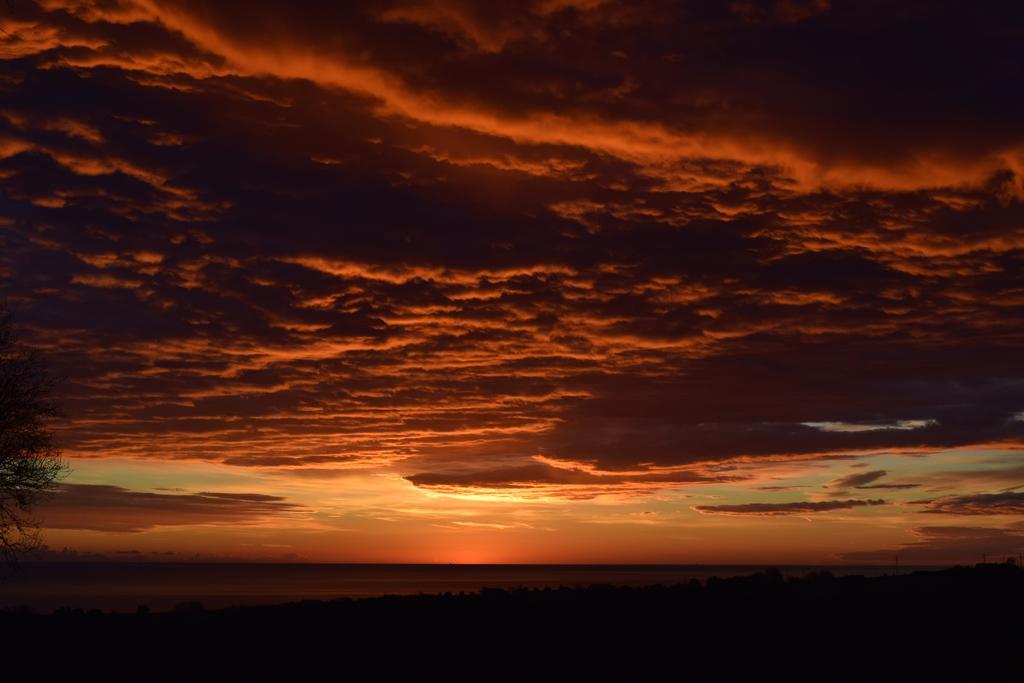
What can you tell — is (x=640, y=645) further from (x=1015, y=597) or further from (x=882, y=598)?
(x=1015, y=597)

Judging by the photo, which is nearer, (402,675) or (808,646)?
(402,675)

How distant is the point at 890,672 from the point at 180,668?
52.0 feet

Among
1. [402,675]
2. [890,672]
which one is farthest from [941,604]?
[402,675]

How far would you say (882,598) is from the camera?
Answer: 116ft

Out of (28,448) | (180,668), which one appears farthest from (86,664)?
(28,448)

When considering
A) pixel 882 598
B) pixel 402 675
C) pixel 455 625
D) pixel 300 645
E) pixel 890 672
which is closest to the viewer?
pixel 402 675

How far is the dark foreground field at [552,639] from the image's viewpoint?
2102 centimetres

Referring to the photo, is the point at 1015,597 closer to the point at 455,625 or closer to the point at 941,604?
the point at 941,604

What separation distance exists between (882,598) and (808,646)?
1252cm

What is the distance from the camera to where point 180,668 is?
20719 mm

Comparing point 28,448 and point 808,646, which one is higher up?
point 28,448

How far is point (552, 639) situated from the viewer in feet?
80.5

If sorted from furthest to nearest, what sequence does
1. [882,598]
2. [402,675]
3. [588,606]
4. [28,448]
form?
[882,598]
[28,448]
[588,606]
[402,675]

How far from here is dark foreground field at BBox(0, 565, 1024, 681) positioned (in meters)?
21.0
